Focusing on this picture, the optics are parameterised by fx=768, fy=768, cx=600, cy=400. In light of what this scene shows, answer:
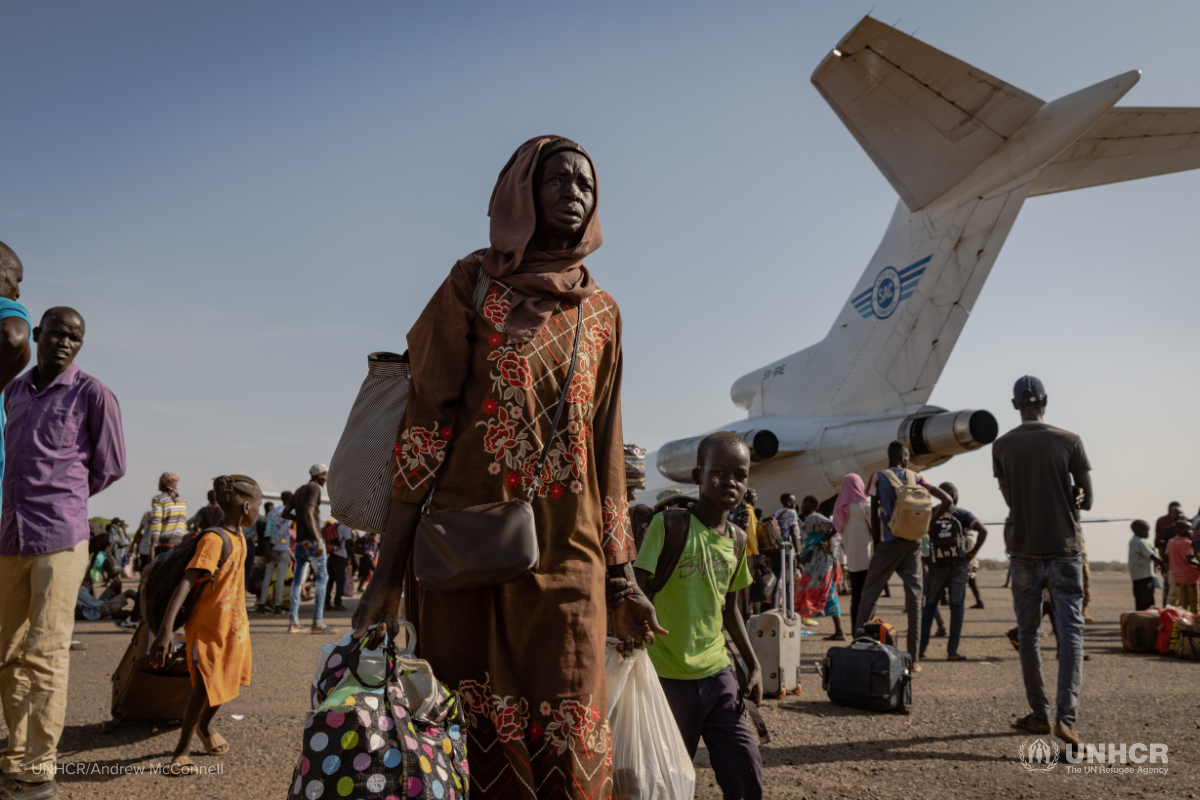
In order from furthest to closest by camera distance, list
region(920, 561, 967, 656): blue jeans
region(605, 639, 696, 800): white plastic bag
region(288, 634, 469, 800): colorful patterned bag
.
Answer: region(920, 561, 967, 656): blue jeans
region(605, 639, 696, 800): white plastic bag
region(288, 634, 469, 800): colorful patterned bag

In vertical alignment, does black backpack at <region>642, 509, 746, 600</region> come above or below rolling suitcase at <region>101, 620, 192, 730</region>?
above

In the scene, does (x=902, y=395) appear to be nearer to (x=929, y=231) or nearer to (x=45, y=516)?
(x=929, y=231)

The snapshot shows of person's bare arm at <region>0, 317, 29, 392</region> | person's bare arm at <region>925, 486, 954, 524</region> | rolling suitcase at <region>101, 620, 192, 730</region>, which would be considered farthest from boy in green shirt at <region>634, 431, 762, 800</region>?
person's bare arm at <region>925, 486, 954, 524</region>

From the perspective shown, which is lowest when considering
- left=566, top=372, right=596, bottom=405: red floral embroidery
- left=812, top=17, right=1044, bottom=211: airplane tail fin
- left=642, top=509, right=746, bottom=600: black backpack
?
left=642, top=509, right=746, bottom=600: black backpack

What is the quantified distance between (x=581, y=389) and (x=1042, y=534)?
11.7ft

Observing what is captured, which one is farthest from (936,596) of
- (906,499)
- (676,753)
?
(676,753)

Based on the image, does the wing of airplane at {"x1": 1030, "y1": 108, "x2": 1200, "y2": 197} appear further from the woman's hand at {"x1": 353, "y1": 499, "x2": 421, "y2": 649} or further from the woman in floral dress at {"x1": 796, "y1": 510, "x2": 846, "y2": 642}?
the woman's hand at {"x1": 353, "y1": 499, "x2": 421, "y2": 649}

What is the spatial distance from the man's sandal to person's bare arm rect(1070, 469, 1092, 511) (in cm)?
474

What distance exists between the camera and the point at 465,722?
1649 millimetres

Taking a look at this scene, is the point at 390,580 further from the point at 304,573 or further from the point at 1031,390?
the point at 304,573

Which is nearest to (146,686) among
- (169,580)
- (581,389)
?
(169,580)

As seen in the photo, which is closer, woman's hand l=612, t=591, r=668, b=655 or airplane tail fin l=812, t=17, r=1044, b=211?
woman's hand l=612, t=591, r=668, b=655

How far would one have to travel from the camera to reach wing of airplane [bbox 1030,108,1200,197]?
10336 millimetres

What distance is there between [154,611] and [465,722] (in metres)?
→ 2.91
